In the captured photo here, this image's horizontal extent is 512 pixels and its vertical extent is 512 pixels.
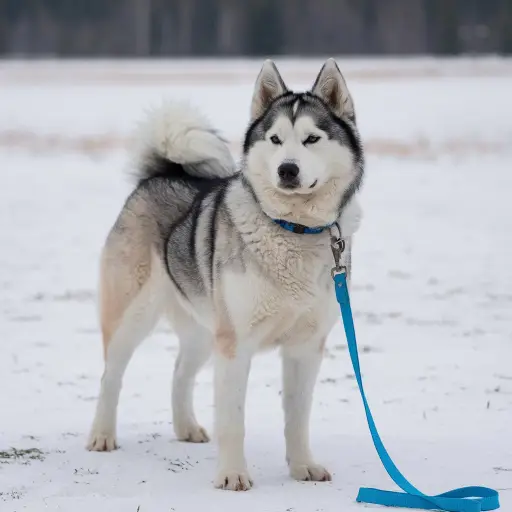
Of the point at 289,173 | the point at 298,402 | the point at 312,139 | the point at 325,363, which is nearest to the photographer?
the point at 289,173

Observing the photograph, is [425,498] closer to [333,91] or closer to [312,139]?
[312,139]

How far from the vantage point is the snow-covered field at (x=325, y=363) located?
402cm

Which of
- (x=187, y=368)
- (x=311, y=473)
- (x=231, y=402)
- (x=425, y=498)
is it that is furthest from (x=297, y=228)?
(x=187, y=368)

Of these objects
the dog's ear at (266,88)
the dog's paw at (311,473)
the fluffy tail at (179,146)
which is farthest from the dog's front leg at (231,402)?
the fluffy tail at (179,146)

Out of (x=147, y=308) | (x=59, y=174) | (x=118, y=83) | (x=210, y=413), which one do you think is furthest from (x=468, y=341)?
(x=118, y=83)

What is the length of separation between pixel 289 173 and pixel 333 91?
0.46 meters

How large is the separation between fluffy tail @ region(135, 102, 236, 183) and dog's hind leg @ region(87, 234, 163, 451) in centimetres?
44

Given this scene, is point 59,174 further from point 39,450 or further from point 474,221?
point 39,450

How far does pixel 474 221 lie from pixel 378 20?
41505mm

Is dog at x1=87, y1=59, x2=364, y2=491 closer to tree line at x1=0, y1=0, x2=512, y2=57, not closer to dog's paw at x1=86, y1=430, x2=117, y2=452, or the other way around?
dog's paw at x1=86, y1=430, x2=117, y2=452

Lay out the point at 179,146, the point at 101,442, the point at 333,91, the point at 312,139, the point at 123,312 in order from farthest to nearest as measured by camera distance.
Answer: the point at 179,146 < the point at 123,312 < the point at 101,442 < the point at 333,91 < the point at 312,139

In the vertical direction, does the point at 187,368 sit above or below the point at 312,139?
below

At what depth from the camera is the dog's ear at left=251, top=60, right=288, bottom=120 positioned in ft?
13.4

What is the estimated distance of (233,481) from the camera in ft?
12.8
